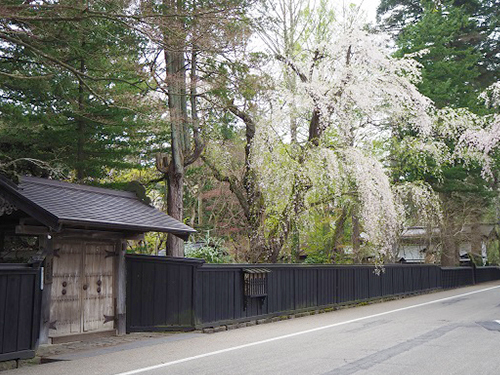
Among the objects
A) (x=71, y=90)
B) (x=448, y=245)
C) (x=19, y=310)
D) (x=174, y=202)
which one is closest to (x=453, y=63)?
(x=448, y=245)

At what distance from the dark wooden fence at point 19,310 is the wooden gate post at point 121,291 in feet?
8.62

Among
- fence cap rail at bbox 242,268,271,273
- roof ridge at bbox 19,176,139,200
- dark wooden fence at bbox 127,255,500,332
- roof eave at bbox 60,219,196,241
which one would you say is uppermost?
roof ridge at bbox 19,176,139,200

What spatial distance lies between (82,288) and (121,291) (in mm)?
984

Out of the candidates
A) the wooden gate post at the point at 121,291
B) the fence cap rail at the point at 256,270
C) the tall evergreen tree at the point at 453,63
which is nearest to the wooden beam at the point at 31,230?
the wooden gate post at the point at 121,291

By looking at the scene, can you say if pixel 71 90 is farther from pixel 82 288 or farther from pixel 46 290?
pixel 46 290

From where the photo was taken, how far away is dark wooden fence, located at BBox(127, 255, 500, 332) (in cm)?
1166

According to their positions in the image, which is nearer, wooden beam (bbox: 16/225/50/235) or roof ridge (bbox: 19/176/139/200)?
wooden beam (bbox: 16/225/50/235)

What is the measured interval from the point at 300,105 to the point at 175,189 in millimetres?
5288

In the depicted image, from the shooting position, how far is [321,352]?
8414 millimetres

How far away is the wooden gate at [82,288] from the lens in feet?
33.1

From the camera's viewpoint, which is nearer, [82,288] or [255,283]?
[82,288]

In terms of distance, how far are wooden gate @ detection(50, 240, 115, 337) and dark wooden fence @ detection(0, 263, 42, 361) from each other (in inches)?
52.8

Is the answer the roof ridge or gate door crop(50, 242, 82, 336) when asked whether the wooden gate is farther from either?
the roof ridge

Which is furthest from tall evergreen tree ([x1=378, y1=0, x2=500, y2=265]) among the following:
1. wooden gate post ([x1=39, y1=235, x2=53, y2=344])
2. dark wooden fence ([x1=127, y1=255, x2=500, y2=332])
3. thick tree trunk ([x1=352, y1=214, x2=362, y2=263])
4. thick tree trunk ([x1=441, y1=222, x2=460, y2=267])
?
wooden gate post ([x1=39, y1=235, x2=53, y2=344])
